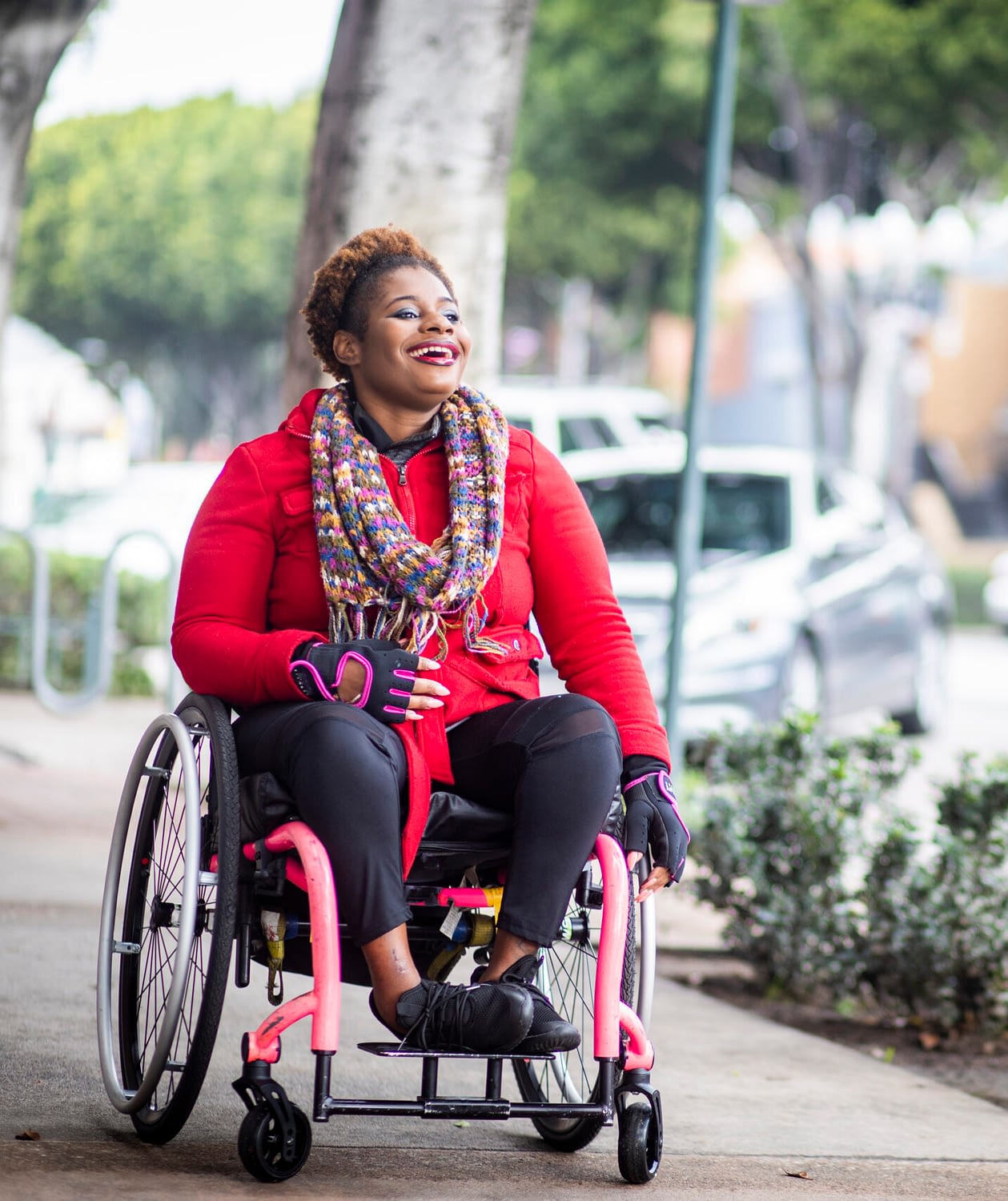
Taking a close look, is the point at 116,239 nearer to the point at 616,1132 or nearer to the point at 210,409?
the point at 210,409

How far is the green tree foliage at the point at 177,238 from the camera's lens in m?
40.2

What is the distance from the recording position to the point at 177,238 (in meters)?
41.0

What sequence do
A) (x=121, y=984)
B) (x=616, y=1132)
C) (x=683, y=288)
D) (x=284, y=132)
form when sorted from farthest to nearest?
(x=284, y=132) → (x=683, y=288) → (x=616, y=1132) → (x=121, y=984)

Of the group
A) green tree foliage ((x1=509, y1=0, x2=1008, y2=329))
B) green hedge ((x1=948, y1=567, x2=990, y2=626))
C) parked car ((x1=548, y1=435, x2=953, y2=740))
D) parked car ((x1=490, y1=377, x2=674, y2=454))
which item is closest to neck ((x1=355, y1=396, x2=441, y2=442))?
parked car ((x1=548, y1=435, x2=953, y2=740))

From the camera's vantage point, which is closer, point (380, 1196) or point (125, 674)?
point (380, 1196)

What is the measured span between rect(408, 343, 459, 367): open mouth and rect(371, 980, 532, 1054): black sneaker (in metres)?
1.19

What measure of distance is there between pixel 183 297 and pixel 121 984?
39002mm

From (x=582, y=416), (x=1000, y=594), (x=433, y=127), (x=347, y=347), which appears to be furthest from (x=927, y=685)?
(x=1000, y=594)

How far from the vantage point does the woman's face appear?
3.55 m

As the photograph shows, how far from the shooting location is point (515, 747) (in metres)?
3.26

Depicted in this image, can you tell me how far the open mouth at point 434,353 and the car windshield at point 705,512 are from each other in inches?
256

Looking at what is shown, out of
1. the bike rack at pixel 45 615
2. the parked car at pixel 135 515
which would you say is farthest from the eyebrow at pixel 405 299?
the parked car at pixel 135 515

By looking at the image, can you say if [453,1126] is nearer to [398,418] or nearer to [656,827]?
[656,827]

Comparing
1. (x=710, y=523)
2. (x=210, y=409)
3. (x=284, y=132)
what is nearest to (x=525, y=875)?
(x=710, y=523)
